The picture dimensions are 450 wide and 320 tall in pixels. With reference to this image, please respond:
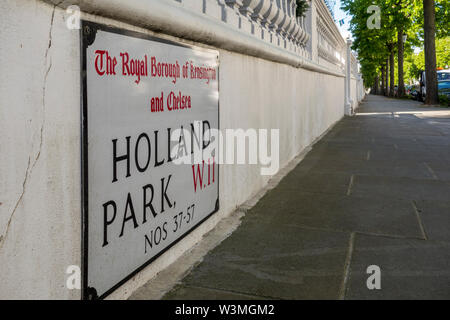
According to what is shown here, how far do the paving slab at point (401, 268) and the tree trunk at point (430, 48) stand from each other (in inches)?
858

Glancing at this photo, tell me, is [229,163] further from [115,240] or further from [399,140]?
[399,140]

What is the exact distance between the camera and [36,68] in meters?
1.56

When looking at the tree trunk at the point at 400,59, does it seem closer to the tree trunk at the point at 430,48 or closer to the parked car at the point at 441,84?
the parked car at the point at 441,84

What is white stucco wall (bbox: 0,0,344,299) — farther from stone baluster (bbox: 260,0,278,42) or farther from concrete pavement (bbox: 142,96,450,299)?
stone baluster (bbox: 260,0,278,42)

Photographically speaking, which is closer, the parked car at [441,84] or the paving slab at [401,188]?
the paving slab at [401,188]

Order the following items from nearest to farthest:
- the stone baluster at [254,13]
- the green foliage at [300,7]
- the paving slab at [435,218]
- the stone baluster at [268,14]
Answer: the paving slab at [435,218]
the stone baluster at [254,13]
the stone baluster at [268,14]
the green foliage at [300,7]

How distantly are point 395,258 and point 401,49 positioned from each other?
34904 mm

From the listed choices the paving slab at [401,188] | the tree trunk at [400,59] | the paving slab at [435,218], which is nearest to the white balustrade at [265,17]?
the paving slab at [401,188]

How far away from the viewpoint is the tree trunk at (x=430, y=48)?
22203mm

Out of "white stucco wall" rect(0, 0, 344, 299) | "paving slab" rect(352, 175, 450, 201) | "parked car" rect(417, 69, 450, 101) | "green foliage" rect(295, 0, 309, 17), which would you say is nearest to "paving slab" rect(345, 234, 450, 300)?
"white stucco wall" rect(0, 0, 344, 299)

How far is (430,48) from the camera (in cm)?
2297

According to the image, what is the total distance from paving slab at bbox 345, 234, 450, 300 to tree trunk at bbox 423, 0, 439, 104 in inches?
858

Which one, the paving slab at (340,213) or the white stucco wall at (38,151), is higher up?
the white stucco wall at (38,151)

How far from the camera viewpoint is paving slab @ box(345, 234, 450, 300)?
7.54 feet
